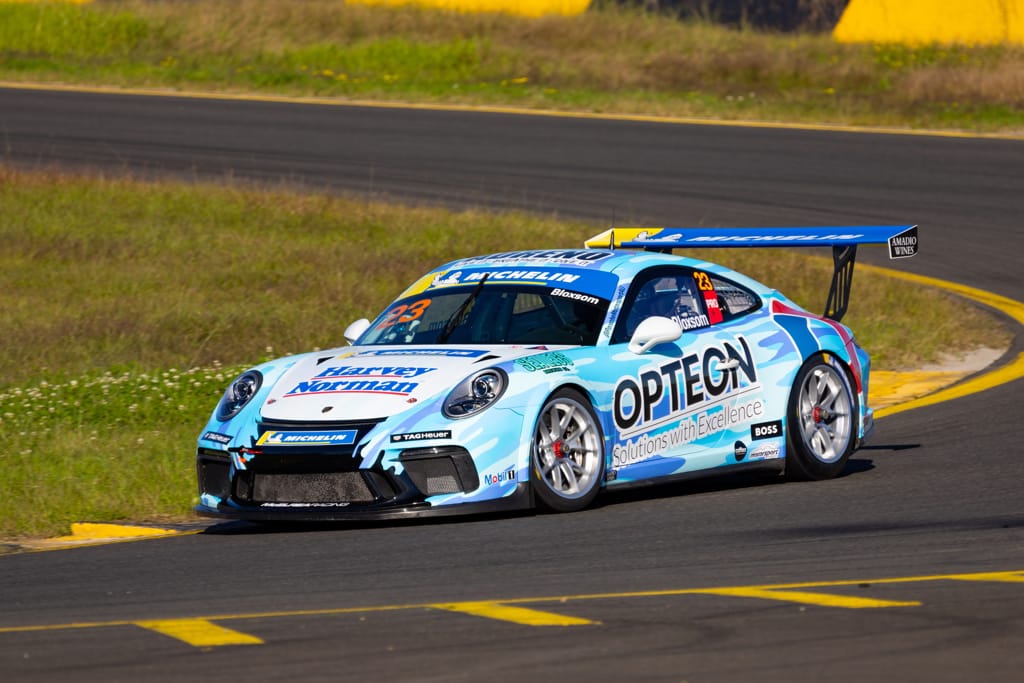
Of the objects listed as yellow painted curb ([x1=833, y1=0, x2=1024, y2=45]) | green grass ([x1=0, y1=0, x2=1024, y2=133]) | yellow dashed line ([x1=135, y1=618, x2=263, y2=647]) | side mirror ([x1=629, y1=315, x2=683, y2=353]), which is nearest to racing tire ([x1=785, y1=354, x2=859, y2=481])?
side mirror ([x1=629, y1=315, x2=683, y2=353])

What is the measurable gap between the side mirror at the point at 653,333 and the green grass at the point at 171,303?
8.49ft

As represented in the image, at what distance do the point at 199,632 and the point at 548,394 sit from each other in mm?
2818

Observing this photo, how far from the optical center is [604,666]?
561cm

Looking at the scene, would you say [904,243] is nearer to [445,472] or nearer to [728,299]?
[728,299]

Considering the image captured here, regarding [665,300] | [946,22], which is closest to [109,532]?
[665,300]

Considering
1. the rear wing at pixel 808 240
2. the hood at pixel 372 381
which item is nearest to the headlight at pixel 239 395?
the hood at pixel 372 381

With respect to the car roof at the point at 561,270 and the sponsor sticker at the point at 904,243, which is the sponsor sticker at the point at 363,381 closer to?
the car roof at the point at 561,270

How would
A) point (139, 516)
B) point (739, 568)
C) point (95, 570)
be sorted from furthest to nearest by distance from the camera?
1. point (139, 516)
2. point (95, 570)
3. point (739, 568)

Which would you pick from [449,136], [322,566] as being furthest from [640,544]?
[449,136]

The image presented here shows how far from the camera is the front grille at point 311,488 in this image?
850 cm

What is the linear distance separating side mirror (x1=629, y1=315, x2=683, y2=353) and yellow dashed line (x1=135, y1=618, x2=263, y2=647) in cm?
336

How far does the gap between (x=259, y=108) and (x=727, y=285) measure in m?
19.8

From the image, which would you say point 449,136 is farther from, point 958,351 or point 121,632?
point 121,632

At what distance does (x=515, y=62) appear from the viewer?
1250 inches
